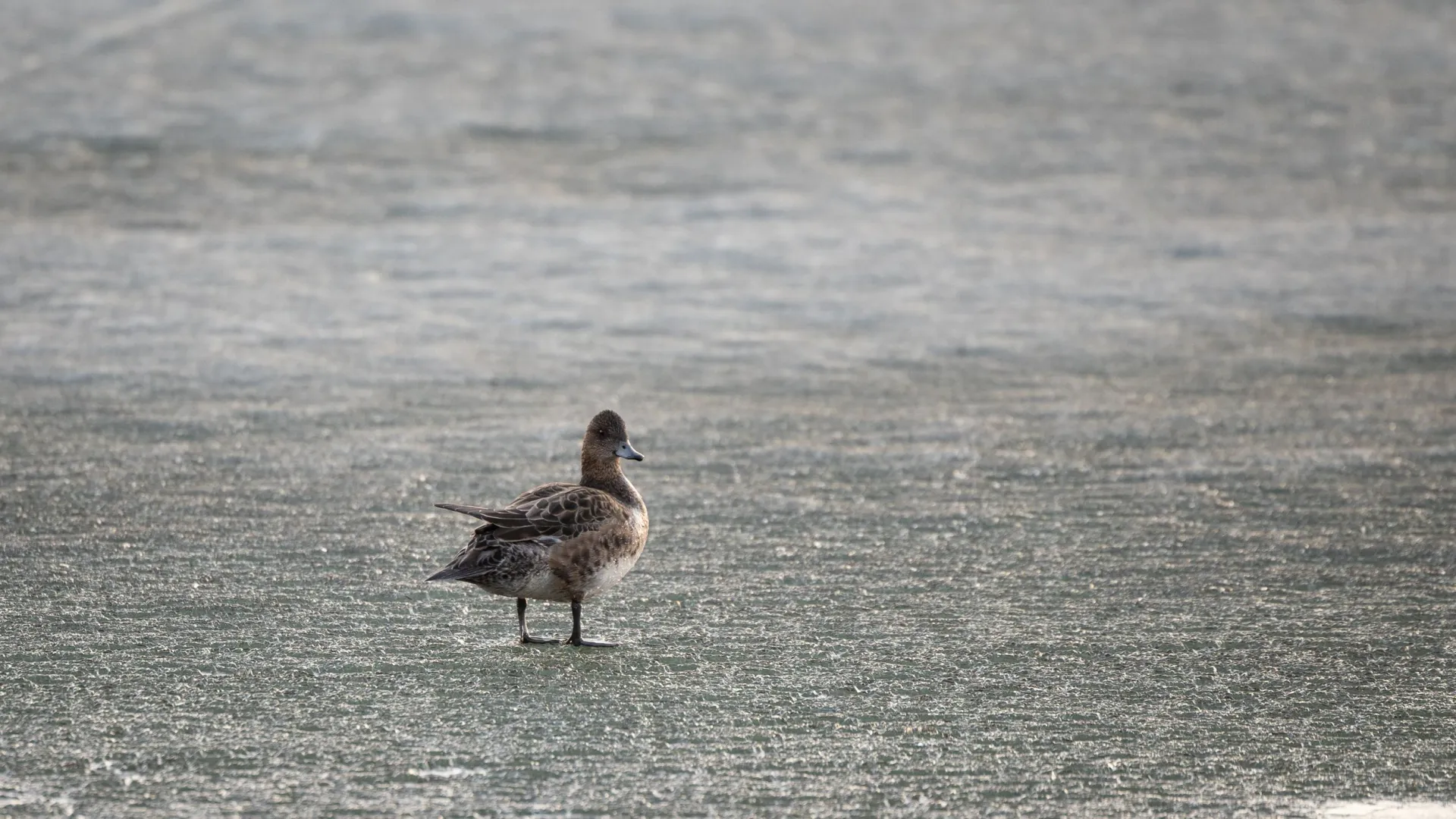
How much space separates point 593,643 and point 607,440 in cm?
61

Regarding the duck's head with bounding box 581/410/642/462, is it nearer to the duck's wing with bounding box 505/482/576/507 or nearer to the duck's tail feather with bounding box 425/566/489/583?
the duck's wing with bounding box 505/482/576/507

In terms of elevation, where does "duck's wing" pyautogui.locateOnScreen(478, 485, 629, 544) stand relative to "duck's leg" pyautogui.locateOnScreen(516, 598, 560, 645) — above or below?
above

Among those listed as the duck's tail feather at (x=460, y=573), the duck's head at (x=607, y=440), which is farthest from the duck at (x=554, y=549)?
the duck's head at (x=607, y=440)

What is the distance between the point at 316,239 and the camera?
911cm

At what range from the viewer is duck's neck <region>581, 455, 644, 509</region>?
4.64m

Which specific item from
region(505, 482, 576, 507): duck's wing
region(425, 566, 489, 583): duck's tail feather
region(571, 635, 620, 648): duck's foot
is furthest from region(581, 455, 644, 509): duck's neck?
region(425, 566, 489, 583): duck's tail feather

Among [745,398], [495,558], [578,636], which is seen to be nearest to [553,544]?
[495,558]

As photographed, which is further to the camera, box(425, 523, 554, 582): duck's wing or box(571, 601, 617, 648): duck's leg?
box(571, 601, 617, 648): duck's leg

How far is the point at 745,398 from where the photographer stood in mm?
6887

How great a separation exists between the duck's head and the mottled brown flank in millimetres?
166

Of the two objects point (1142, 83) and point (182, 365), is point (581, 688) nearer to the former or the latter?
point (182, 365)

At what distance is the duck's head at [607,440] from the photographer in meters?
4.66

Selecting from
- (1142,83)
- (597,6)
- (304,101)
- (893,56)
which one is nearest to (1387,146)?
(1142,83)

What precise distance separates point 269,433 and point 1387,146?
7.60 metres
